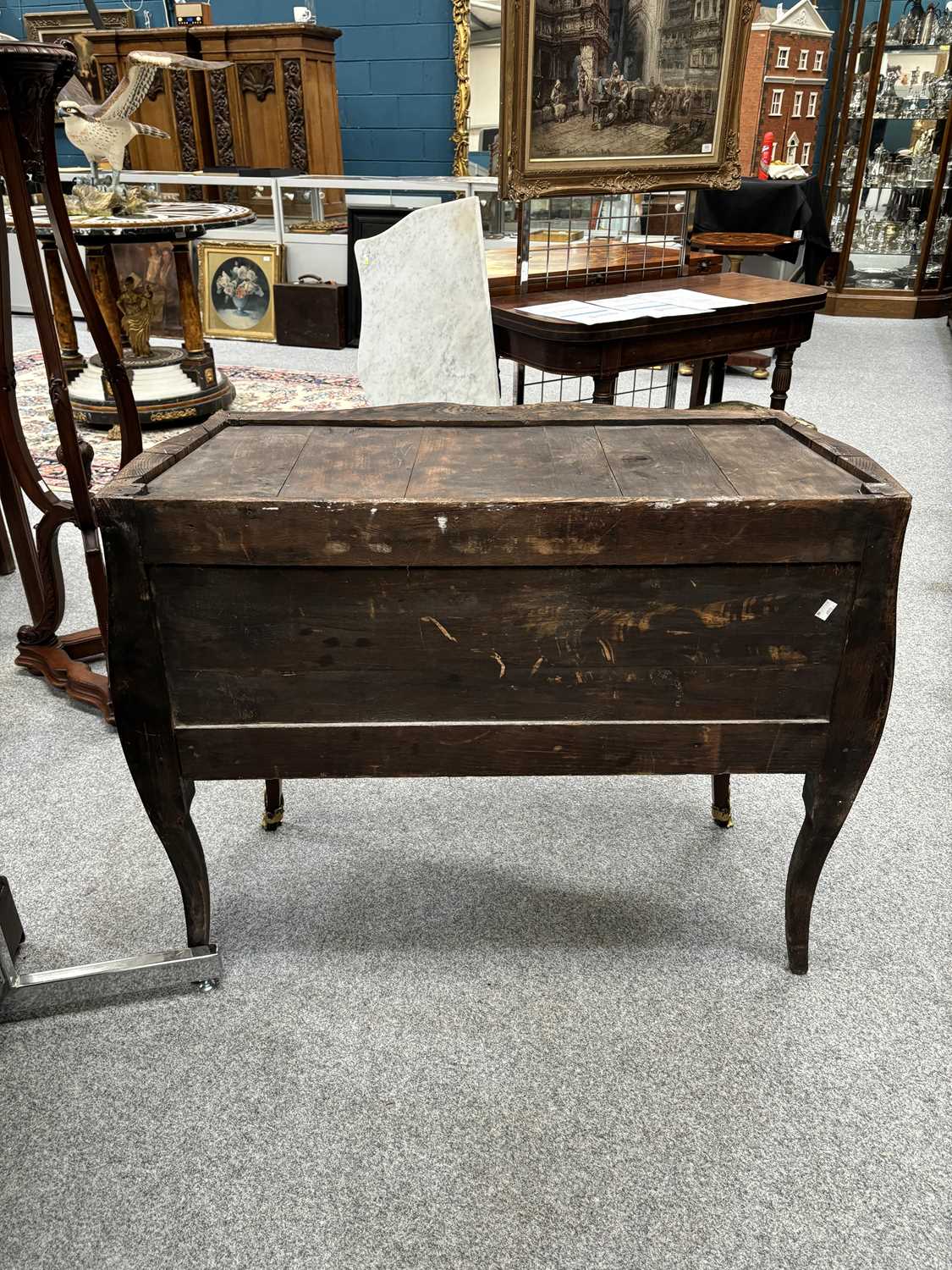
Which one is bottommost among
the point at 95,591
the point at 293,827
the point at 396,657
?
the point at 293,827

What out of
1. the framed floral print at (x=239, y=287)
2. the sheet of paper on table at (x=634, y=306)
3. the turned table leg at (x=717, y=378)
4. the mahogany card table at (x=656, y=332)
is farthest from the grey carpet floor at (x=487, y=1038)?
the framed floral print at (x=239, y=287)

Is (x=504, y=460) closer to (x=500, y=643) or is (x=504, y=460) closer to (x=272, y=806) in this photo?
(x=500, y=643)

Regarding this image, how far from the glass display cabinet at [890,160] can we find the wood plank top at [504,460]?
242 inches

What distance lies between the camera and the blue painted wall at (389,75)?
7.86m

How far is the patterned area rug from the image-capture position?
403 cm

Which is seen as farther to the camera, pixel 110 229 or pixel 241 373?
pixel 241 373

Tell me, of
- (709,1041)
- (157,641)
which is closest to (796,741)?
(709,1041)

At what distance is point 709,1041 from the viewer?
145cm

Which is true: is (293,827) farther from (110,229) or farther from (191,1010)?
(110,229)

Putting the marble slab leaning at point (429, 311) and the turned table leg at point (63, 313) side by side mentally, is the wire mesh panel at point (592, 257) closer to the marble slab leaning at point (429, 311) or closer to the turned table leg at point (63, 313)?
the marble slab leaning at point (429, 311)

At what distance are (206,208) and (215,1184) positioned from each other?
14.9ft

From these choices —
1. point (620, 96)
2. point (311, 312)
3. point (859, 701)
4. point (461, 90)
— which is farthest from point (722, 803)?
point (461, 90)

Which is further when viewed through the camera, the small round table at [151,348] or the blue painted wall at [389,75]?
the blue painted wall at [389,75]

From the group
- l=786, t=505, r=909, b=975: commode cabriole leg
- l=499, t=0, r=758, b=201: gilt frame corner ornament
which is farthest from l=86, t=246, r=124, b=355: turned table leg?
l=786, t=505, r=909, b=975: commode cabriole leg
